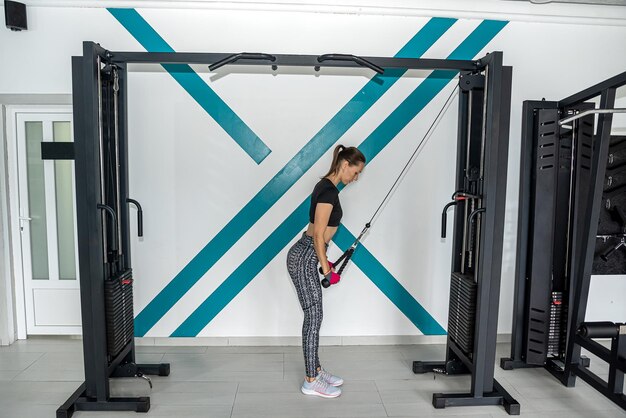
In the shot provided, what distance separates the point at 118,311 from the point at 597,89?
3.14 metres

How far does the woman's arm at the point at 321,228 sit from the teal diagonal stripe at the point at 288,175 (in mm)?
885

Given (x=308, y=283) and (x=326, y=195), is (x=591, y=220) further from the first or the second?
(x=308, y=283)

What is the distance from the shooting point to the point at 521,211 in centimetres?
285

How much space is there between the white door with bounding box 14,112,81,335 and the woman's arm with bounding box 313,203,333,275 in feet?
7.28

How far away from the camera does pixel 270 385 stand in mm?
2693

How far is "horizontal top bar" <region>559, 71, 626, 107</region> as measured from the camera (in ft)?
7.34

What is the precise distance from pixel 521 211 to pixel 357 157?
1.29m

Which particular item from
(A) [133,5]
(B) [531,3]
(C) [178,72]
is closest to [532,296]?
(B) [531,3]

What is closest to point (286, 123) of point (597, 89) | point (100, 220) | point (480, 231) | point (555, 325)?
point (100, 220)

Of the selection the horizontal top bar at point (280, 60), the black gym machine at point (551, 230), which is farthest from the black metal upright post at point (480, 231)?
the black gym machine at point (551, 230)

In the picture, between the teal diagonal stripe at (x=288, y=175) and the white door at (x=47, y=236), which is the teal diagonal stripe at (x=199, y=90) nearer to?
the teal diagonal stripe at (x=288, y=175)

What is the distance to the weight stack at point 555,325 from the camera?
284 centimetres

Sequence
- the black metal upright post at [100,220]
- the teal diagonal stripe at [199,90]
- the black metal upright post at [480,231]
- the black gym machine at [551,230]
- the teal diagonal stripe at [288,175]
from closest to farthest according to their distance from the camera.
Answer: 1. the black metal upright post at [100,220]
2. the black metal upright post at [480,231]
3. the black gym machine at [551,230]
4. the teal diagonal stripe at [199,90]
5. the teal diagonal stripe at [288,175]

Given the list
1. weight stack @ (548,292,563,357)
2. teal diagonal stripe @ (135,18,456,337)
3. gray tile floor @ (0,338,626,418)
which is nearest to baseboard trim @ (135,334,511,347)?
gray tile floor @ (0,338,626,418)
